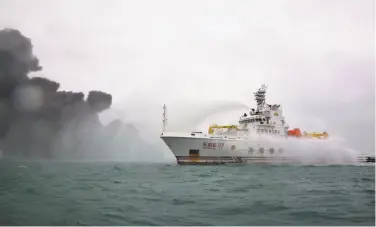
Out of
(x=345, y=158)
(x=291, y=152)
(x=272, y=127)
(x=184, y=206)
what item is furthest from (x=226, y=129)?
(x=184, y=206)

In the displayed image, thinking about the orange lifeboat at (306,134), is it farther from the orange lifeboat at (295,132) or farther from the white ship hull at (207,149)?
the white ship hull at (207,149)

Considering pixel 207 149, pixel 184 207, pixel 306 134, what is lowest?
pixel 184 207

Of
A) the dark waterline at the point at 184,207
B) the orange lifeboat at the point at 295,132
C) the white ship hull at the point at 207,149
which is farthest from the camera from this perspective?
the orange lifeboat at the point at 295,132

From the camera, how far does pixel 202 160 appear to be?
3250cm

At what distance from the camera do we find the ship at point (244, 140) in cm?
3241

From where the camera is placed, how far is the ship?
3241cm

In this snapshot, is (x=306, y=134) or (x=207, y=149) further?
(x=306, y=134)

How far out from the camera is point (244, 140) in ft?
112

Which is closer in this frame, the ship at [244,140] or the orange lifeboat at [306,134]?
the ship at [244,140]

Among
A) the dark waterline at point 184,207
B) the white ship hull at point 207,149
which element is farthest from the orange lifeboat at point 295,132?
the dark waterline at point 184,207

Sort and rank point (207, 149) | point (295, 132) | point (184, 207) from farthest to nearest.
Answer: point (295, 132), point (207, 149), point (184, 207)

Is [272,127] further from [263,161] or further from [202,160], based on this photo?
[202,160]

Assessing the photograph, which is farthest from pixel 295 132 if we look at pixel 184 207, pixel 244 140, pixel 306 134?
pixel 184 207

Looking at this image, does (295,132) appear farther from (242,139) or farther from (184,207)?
(184,207)
